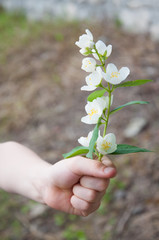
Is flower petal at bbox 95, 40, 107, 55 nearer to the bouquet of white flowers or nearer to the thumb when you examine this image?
the bouquet of white flowers

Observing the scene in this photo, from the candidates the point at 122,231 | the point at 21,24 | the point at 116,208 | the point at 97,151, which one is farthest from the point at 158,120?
the point at 21,24

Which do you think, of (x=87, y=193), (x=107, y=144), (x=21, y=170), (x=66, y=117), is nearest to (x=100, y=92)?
(x=107, y=144)

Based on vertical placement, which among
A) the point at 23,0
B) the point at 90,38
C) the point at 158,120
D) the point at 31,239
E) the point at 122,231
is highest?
the point at 90,38

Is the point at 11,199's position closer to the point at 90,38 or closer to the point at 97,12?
the point at 90,38

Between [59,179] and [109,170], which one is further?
[59,179]

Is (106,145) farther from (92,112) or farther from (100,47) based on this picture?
(100,47)

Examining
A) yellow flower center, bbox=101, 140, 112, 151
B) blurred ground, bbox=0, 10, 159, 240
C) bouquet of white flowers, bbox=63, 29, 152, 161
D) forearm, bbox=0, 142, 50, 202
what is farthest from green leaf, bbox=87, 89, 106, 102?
blurred ground, bbox=0, 10, 159, 240

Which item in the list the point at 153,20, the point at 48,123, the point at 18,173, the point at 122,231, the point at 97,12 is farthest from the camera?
the point at 97,12
